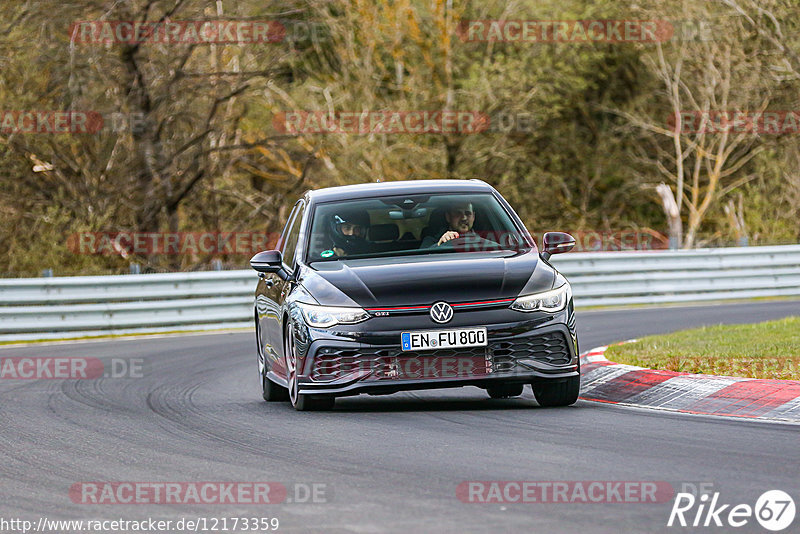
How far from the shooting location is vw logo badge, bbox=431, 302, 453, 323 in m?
9.72

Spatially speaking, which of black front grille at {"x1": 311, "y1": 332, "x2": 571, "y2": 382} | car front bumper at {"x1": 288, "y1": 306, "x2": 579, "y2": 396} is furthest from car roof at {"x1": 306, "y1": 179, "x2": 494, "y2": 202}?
black front grille at {"x1": 311, "y1": 332, "x2": 571, "y2": 382}

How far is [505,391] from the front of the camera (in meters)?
11.3

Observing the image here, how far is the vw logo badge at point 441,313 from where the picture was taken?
972 cm

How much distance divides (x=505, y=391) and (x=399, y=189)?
184cm

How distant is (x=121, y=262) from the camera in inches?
1096

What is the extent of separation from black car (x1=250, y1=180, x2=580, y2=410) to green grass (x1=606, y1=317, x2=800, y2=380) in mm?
1526

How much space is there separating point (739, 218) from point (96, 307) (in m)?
23.5

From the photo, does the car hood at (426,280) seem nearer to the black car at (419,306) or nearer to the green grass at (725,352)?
the black car at (419,306)

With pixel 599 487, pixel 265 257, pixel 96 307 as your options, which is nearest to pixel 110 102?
pixel 96 307

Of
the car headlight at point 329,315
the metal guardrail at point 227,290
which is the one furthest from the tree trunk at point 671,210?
the car headlight at point 329,315

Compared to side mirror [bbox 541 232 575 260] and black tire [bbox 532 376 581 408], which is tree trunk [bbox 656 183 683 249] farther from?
black tire [bbox 532 376 581 408]

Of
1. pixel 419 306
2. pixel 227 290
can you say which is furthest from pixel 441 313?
pixel 227 290

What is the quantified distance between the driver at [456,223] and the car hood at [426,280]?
1.36 feet

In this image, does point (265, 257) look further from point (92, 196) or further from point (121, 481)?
point (92, 196)
